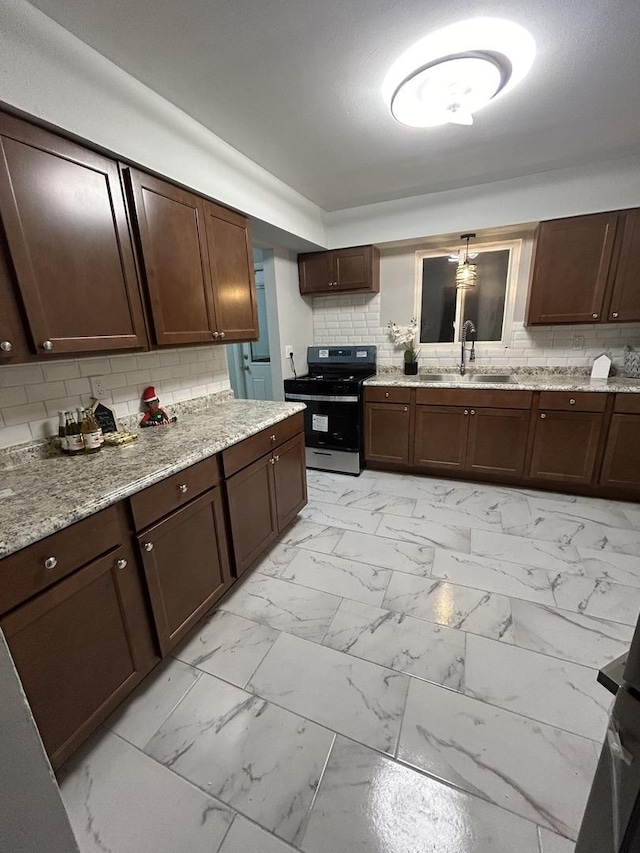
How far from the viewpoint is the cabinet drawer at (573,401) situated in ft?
8.61

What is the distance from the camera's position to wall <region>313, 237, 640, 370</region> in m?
3.02

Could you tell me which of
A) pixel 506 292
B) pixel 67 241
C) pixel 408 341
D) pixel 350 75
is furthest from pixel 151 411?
pixel 506 292

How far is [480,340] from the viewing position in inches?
135

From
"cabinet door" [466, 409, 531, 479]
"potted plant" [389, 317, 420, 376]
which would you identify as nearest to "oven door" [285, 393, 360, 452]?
"potted plant" [389, 317, 420, 376]

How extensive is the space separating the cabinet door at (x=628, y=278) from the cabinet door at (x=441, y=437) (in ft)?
4.32

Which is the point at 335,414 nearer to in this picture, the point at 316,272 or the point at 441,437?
the point at 441,437

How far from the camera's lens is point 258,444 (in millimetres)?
1991

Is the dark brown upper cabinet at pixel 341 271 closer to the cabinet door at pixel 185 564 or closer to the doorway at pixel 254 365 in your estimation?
the doorway at pixel 254 365

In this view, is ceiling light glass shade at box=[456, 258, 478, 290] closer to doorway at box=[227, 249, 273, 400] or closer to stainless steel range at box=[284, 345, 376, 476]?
stainless steel range at box=[284, 345, 376, 476]

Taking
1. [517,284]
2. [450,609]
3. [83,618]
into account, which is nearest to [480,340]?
[517,284]

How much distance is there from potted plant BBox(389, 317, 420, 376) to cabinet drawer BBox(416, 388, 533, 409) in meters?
0.57

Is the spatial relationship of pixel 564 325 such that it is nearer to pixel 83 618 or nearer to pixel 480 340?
pixel 480 340

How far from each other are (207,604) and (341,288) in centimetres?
304

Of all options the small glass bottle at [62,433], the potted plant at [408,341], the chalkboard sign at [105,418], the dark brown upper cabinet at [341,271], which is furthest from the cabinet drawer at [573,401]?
the small glass bottle at [62,433]
